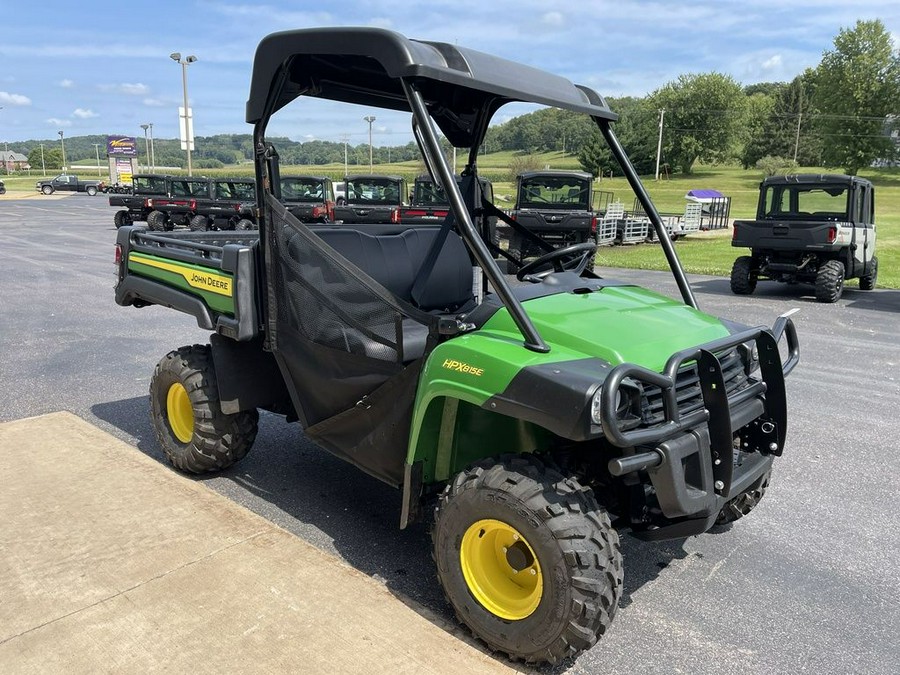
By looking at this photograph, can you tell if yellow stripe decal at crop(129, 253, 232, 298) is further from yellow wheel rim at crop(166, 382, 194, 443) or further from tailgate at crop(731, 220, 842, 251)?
tailgate at crop(731, 220, 842, 251)

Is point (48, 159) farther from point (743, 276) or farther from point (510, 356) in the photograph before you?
point (510, 356)

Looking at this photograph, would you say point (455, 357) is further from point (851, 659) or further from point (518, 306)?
point (851, 659)

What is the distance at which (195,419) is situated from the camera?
12.6 ft

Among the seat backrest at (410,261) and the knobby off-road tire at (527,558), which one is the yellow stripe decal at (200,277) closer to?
the seat backrest at (410,261)

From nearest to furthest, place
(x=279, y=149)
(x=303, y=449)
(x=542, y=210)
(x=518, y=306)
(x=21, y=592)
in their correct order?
(x=518, y=306) < (x=21, y=592) < (x=279, y=149) < (x=303, y=449) < (x=542, y=210)

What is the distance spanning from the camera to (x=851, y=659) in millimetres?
2555

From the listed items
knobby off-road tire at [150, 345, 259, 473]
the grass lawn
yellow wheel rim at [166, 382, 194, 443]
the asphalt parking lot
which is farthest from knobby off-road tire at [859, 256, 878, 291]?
yellow wheel rim at [166, 382, 194, 443]

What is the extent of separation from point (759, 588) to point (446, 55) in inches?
98.1

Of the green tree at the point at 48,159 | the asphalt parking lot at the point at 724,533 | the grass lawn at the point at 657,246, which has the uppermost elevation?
the green tree at the point at 48,159

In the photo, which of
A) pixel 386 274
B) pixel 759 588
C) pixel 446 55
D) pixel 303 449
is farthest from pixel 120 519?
pixel 759 588

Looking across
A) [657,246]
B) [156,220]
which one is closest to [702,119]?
[657,246]

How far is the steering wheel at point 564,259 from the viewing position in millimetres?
3294

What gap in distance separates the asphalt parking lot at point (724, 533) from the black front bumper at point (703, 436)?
1.60ft

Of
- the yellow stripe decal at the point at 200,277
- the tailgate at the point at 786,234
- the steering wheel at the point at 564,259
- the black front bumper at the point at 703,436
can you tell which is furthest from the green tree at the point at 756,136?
the black front bumper at the point at 703,436
